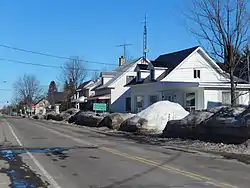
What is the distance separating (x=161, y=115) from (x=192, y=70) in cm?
1648

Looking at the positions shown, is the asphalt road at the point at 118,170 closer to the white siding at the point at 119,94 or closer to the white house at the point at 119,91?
the white house at the point at 119,91

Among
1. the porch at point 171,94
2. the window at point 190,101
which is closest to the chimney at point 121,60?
the porch at point 171,94

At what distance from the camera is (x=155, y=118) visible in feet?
105


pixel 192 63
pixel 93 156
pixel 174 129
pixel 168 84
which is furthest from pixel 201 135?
pixel 192 63

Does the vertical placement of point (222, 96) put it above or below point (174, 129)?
above

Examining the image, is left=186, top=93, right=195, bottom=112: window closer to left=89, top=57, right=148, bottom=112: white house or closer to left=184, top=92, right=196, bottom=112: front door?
left=184, top=92, right=196, bottom=112: front door

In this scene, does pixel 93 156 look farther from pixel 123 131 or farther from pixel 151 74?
pixel 151 74

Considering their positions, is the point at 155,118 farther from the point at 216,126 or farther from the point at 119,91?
the point at 119,91

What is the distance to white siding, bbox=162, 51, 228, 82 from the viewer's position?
154ft

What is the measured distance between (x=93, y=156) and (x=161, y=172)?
4.75m

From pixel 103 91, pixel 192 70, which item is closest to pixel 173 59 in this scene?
pixel 192 70

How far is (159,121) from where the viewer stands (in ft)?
105

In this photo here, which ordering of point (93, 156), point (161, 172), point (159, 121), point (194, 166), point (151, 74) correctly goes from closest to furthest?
point (161, 172) < point (194, 166) < point (93, 156) < point (159, 121) < point (151, 74)

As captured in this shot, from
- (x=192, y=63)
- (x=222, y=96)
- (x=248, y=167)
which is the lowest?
(x=248, y=167)
